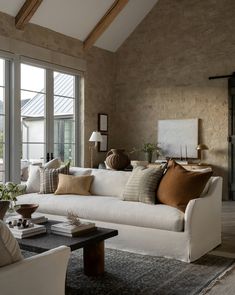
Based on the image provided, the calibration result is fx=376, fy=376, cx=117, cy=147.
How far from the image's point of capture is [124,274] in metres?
3.18

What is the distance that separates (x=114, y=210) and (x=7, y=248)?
2228mm

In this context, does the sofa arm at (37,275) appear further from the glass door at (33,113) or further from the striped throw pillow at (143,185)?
the glass door at (33,113)

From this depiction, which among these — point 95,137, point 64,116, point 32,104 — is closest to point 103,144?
point 95,137

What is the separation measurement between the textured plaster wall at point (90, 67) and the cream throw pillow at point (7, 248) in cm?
563

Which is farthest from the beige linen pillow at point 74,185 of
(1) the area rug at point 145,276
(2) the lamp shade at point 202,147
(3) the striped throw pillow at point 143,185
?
(2) the lamp shade at point 202,147

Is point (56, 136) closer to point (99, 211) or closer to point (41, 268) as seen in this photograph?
point (99, 211)

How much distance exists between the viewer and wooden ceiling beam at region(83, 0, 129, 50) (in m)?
7.81

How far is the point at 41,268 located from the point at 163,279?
1.50 meters

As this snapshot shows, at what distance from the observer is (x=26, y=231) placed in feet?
9.52

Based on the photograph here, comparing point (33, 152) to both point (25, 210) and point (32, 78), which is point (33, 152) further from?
point (25, 210)

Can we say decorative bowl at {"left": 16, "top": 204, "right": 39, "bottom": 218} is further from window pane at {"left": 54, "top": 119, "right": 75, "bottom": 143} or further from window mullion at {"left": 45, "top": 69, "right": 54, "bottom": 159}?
window pane at {"left": 54, "top": 119, "right": 75, "bottom": 143}

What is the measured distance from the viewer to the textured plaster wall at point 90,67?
23.4ft

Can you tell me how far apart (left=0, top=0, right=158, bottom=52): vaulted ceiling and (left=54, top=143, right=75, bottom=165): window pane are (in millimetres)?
2345

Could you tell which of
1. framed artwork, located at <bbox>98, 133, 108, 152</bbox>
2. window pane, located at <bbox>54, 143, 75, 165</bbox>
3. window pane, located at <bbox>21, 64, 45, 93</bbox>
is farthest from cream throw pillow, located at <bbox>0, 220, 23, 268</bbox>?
framed artwork, located at <bbox>98, 133, 108, 152</bbox>
